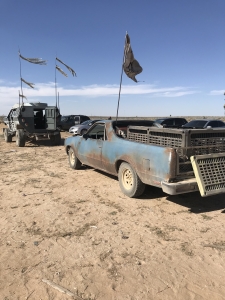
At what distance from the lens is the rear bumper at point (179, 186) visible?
4285 mm

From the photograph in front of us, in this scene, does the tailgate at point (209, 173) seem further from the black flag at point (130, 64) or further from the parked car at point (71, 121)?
the parked car at point (71, 121)

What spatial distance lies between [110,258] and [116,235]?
626mm

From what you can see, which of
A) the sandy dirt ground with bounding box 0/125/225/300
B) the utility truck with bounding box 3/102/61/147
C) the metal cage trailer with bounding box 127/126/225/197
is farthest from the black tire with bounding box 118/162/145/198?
the utility truck with bounding box 3/102/61/147

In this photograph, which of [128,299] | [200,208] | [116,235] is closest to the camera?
[128,299]

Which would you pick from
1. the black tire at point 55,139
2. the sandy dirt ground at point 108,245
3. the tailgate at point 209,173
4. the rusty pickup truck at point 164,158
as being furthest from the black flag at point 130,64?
the black tire at point 55,139

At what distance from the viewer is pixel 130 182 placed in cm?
548

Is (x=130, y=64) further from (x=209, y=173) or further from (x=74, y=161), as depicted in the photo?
(x=209, y=173)

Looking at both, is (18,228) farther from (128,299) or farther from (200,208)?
(200,208)

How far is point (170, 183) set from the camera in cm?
438

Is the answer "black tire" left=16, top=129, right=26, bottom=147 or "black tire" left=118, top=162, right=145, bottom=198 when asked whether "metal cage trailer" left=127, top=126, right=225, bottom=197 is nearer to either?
"black tire" left=118, top=162, right=145, bottom=198

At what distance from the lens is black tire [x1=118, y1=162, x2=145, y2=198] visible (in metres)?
5.18

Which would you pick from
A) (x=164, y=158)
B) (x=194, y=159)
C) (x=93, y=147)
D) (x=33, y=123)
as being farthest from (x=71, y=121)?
(x=194, y=159)

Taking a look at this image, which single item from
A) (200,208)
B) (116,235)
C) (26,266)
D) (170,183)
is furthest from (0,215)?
(200,208)

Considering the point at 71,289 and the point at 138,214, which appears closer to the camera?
the point at 71,289
